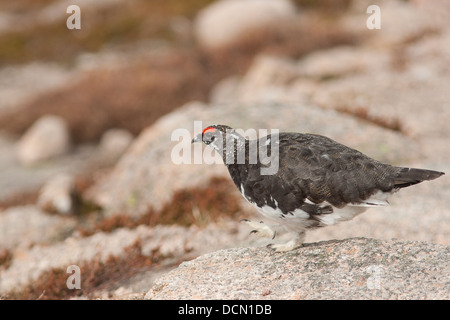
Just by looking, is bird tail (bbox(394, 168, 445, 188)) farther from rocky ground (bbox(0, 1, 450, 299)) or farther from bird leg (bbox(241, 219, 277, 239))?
bird leg (bbox(241, 219, 277, 239))

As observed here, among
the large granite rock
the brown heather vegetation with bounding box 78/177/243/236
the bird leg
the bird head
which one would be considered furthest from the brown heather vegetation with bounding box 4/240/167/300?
the bird head

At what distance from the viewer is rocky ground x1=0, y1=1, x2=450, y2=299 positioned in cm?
480

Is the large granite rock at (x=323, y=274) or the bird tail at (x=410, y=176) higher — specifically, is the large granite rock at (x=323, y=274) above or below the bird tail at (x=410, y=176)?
below

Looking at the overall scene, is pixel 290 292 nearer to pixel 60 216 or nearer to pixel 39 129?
pixel 60 216

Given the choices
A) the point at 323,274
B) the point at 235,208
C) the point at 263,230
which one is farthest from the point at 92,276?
the point at 323,274

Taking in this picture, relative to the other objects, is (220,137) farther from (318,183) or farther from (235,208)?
(235,208)

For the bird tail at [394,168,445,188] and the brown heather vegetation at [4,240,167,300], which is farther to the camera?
the brown heather vegetation at [4,240,167,300]

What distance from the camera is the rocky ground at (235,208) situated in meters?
4.80

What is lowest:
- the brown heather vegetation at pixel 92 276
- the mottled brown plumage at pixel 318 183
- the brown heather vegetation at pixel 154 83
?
the brown heather vegetation at pixel 92 276

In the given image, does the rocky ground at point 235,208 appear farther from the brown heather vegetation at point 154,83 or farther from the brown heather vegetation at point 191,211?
the brown heather vegetation at point 154,83

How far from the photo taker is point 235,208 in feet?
27.2

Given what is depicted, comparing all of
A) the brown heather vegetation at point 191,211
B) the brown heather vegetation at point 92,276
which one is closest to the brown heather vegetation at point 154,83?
the brown heather vegetation at point 191,211

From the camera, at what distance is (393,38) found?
1858 centimetres

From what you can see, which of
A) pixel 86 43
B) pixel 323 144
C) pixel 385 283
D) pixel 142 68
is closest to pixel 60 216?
pixel 323 144
